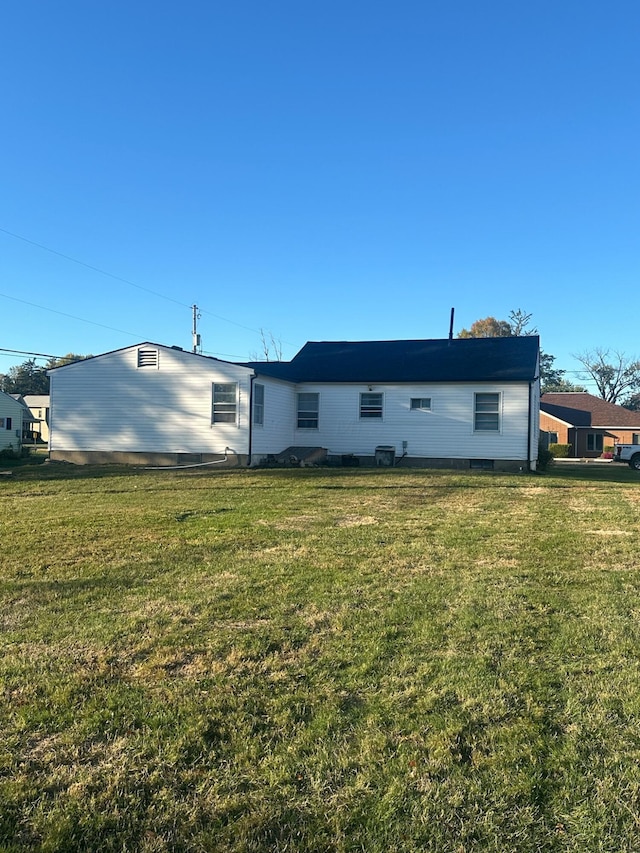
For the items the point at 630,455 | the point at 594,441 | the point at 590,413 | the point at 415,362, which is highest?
the point at 415,362

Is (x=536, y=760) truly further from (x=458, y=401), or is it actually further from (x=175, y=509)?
(x=458, y=401)

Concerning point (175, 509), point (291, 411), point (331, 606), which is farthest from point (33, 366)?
point (331, 606)

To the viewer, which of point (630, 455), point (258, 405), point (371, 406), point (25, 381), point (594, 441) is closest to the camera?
point (258, 405)

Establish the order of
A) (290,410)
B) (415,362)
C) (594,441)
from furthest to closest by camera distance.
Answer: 1. (594,441)
2. (415,362)
3. (290,410)

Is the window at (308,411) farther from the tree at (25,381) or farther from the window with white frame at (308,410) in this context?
the tree at (25,381)

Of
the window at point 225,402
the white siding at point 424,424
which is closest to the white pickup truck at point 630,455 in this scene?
the white siding at point 424,424

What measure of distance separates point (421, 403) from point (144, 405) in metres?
8.77

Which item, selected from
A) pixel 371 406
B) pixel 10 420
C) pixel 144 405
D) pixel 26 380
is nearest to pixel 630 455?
pixel 371 406

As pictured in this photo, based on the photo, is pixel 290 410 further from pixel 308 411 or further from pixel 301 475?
pixel 301 475

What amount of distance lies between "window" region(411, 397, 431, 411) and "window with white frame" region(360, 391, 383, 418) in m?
1.09

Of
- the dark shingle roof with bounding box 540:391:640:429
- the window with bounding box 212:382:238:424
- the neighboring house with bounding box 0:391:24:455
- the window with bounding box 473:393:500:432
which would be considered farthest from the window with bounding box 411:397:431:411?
the dark shingle roof with bounding box 540:391:640:429

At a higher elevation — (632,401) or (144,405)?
(632,401)

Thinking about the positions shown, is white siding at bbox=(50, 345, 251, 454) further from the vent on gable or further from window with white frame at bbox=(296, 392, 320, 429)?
window with white frame at bbox=(296, 392, 320, 429)

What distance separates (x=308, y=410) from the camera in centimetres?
2227
